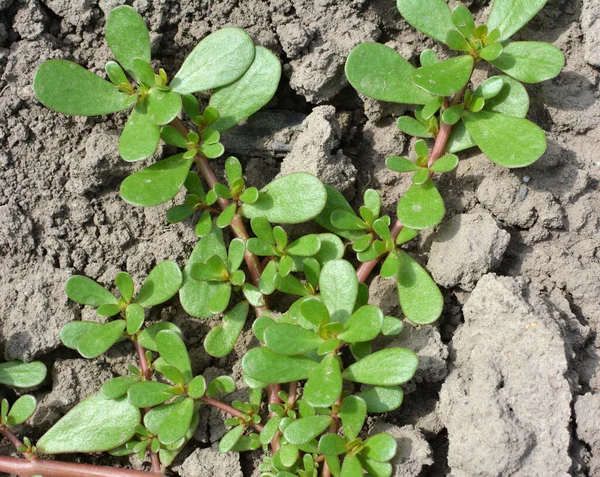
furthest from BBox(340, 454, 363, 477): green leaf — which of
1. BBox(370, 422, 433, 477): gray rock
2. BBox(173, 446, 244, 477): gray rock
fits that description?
BBox(173, 446, 244, 477): gray rock

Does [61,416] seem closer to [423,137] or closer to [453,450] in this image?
[453,450]

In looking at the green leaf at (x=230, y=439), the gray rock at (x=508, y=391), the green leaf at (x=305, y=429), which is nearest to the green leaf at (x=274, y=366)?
the green leaf at (x=305, y=429)

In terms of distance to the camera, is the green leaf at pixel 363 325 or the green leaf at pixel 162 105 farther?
the green leaf at pixel 162 105

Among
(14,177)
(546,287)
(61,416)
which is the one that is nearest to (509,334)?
(546,287)

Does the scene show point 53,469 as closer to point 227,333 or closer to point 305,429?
point 227,333

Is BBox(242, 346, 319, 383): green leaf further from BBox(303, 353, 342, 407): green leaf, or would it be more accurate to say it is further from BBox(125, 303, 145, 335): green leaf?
BBox(125, 303, 145, 335): green leaf

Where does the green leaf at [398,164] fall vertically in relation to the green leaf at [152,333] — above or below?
above

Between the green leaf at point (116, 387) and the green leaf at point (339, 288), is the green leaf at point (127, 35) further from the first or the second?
the green leaf at point (116, 387)
